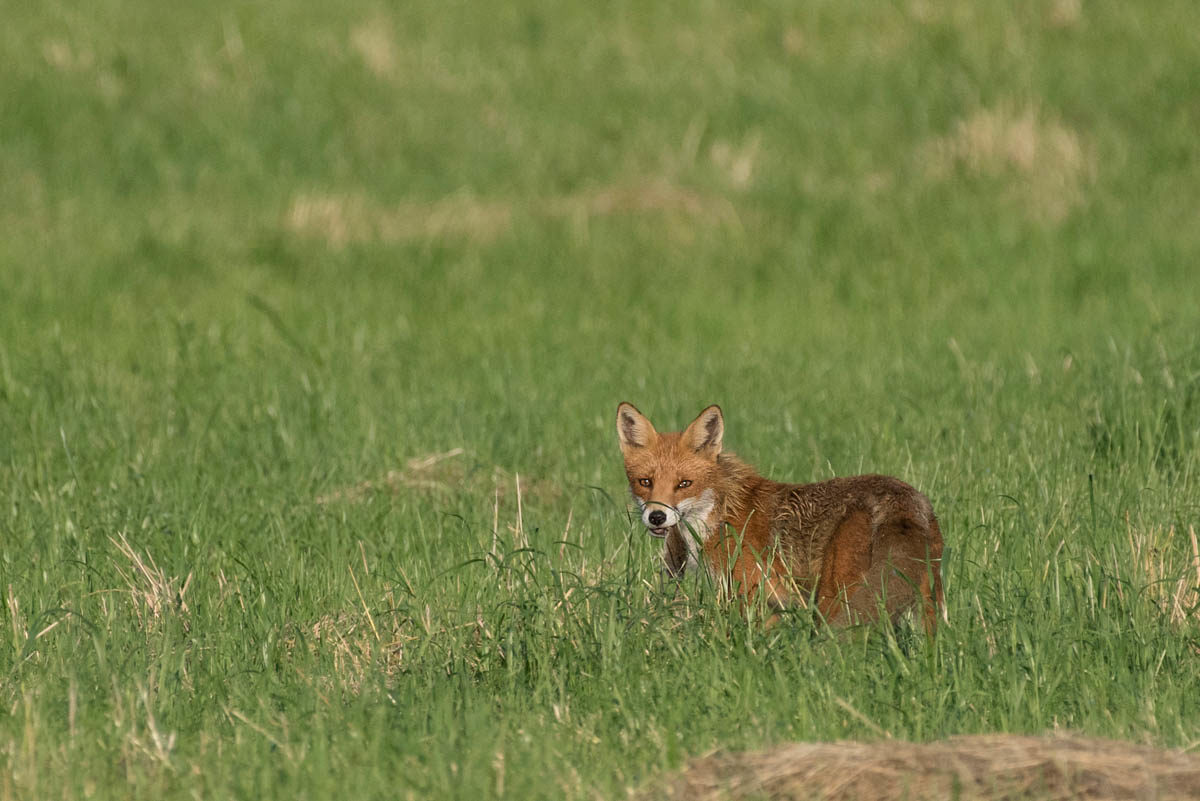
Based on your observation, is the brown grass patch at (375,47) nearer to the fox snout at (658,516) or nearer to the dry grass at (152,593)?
the dry grass at (152,593)

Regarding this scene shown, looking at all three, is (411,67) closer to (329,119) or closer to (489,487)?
(329,119)

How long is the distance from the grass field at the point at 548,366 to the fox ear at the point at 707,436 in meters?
0.57

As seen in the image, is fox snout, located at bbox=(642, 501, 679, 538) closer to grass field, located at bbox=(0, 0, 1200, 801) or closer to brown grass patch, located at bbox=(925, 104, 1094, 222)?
grass field, located at bbox=(0, 0, 1200, 801)

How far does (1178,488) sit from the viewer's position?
8219mm

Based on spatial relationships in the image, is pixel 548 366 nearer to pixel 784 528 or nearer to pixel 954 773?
pixel 784 528

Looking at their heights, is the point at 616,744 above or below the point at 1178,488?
below

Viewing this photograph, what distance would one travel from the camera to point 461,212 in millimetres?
18188

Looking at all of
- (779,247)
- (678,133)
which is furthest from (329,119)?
(779,247)

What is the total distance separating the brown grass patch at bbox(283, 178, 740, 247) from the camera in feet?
57.5

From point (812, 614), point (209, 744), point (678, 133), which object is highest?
point (678, 133)

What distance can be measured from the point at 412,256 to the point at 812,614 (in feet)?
36.7

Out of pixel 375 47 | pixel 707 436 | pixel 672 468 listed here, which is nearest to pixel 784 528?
pixel 672 468

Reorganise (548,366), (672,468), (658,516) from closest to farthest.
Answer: (658,516), (672,468), (548,366)

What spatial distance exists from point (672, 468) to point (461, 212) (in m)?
11.1
